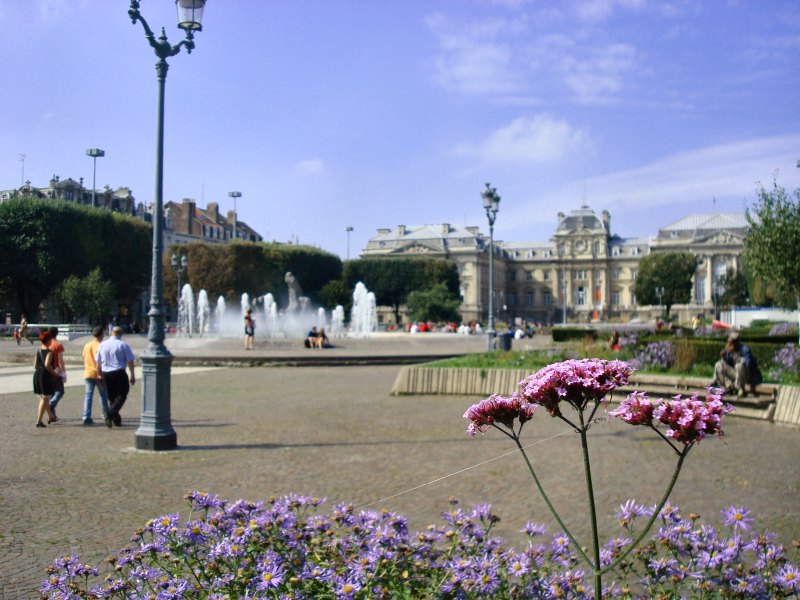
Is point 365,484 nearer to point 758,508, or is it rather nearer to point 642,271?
point 758,508

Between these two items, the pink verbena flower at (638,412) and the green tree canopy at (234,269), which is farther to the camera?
the green tree canopy at (234,269)

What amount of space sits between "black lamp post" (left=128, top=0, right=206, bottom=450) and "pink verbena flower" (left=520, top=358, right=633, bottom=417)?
744 cm

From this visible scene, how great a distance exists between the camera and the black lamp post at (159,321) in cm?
934

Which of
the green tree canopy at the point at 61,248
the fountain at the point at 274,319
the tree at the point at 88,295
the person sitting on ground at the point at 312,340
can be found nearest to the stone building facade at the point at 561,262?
the fountain at the point at 274,319

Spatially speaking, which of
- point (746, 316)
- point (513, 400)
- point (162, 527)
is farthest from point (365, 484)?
point (746, 316)

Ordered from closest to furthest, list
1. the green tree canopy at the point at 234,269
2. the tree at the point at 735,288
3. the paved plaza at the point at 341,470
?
the paved plaza at the point at 341,470
the green tree canopy at the point at 234,269
the tree at the point at 735,288

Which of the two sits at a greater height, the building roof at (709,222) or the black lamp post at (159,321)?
the building roof at (709,222)

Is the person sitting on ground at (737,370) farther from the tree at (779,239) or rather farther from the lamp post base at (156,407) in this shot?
the tree at (779,239)

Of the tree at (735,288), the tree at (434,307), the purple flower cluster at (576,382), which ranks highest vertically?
the tree at (735,288)

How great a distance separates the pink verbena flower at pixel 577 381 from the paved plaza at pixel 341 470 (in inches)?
83.0

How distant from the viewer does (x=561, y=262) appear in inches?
4872

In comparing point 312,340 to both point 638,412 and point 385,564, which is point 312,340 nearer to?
point 385,564

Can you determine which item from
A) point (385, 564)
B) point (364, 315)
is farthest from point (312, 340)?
point (385, 564)

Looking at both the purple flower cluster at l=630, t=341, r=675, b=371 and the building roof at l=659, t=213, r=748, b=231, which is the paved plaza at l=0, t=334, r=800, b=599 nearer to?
the purple flower cluster at l=630, t=341, r=675, b=371
